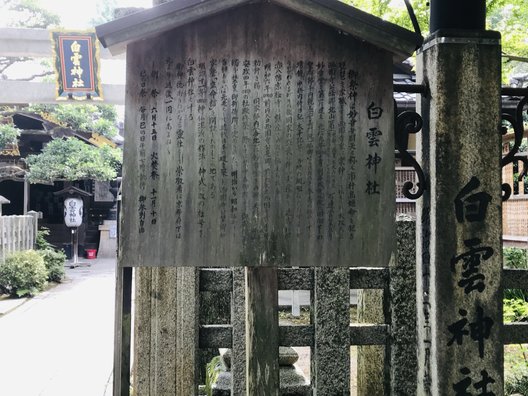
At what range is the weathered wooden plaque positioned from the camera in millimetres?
2402

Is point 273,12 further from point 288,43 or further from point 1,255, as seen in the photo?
point 1,255

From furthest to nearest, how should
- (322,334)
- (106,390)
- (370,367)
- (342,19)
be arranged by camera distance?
1. (106,390)
2. (370,367)
3. (322,334)
4. (342,19)

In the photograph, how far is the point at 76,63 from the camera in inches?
419

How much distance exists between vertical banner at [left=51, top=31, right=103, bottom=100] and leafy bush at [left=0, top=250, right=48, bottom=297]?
208 inches

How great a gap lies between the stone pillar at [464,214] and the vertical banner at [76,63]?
31.4ft

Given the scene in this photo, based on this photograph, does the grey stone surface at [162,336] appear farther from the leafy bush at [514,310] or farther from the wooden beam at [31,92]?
the wooden beam at [31,92]

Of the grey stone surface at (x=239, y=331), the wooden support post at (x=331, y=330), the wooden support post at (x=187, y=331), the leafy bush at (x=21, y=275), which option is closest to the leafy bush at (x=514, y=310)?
the wooden support post at (x=331, y=330)

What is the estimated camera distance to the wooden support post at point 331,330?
322 cm

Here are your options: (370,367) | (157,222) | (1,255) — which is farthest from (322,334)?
(1,255)

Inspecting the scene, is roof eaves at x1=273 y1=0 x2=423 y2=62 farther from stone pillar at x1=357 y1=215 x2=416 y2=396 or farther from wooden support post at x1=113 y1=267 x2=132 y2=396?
wooden support post at x1=113 y1=267 x2=132 y2=396

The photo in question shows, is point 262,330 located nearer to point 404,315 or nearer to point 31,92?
point 404,315

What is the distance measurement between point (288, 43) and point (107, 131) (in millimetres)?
19491

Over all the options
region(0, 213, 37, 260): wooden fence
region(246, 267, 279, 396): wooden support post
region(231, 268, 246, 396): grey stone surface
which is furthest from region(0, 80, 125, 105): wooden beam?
region(246, 267, 279, 396): wooden support post

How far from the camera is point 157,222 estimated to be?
242 centimetres
